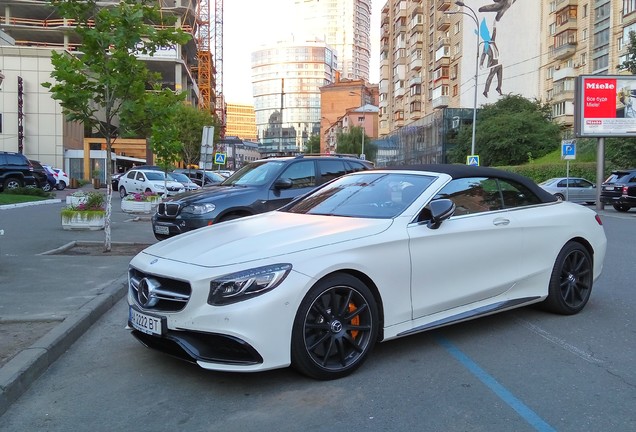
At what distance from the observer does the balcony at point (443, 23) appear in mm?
74625

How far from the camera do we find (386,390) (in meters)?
4.06

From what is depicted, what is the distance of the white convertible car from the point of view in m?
3.90

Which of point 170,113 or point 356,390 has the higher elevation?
point 170,113

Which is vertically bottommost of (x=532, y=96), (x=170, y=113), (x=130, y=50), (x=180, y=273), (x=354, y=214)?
(x=180, y=273)

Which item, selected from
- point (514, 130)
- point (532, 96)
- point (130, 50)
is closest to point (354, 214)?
point (130, 50)

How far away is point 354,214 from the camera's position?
5.07 meters

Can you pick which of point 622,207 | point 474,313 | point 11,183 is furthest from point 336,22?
point 474,313

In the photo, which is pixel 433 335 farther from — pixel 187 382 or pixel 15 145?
pixel 15 145

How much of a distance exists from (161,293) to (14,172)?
2781cm

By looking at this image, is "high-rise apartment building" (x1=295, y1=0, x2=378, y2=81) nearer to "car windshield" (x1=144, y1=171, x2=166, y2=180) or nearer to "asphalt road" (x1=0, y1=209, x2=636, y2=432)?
"car windshield" (x1=144, y1=171, x2=166, y2=180)

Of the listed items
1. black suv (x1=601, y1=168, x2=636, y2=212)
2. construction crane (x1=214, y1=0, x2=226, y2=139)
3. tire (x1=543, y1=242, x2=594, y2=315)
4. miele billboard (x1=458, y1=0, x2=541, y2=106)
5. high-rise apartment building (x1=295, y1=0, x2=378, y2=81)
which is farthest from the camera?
high-rise apartment building (x1=295, y1=0, x2=378, y2=81)

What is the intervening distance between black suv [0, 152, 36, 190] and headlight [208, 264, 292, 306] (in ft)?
90.5

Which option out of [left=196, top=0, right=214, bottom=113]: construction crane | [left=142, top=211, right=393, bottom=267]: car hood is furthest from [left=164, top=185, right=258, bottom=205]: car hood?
[left=196, top=0, right=214, bottom=113]: construction crane

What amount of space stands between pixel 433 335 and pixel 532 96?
60.3m
